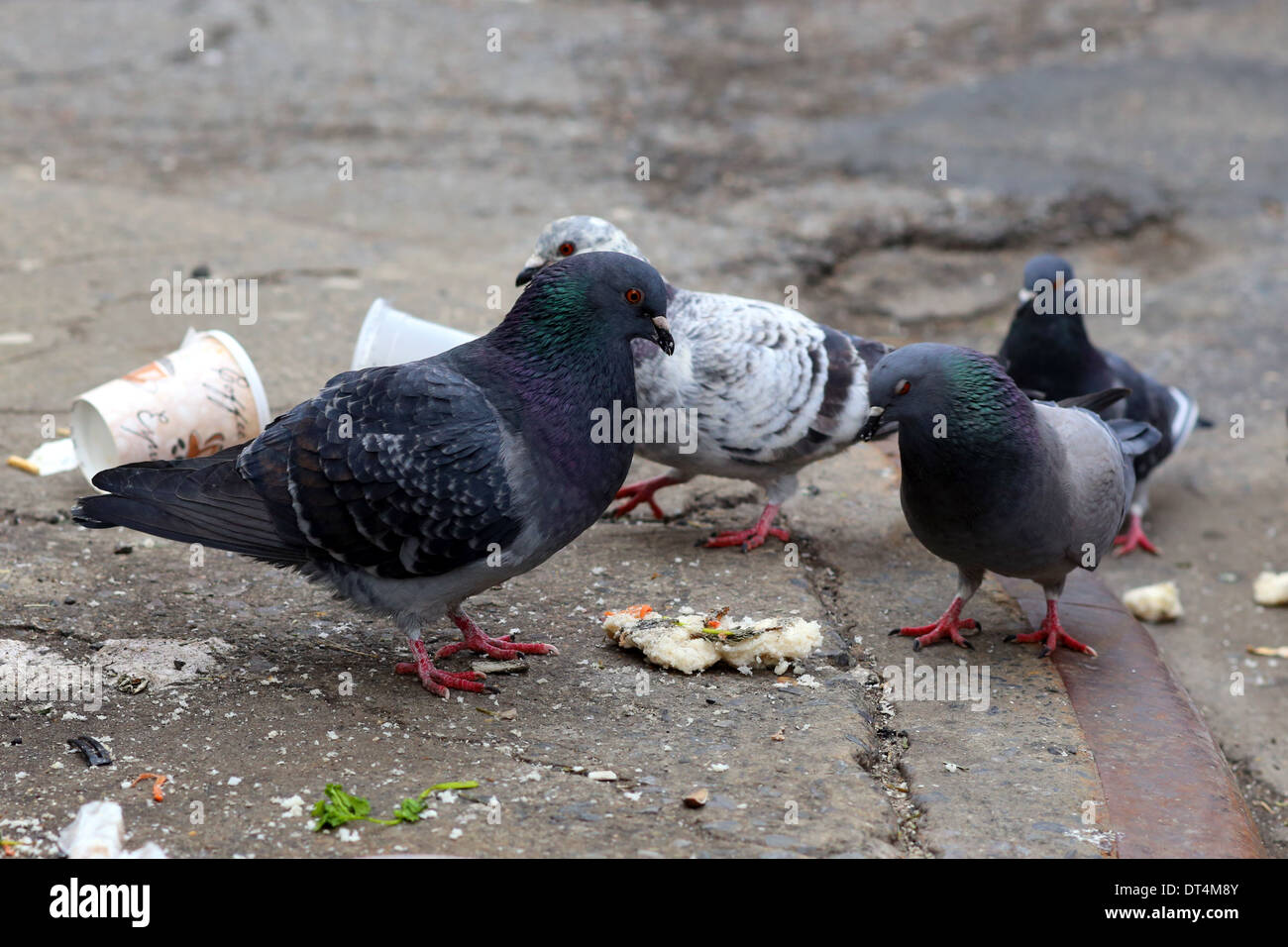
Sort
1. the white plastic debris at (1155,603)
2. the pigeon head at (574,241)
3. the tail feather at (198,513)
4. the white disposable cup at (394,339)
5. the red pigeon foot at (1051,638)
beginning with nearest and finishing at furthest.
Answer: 1. the tail feather at (198,513)
2. the red pigeon foot at (1051,638)
3. the white disposable cup at (394,339)
4. the pigeon head at (574,241)
5. the white plastic debris at (1155,603)

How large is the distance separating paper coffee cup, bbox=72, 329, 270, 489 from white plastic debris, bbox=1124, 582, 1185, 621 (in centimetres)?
330

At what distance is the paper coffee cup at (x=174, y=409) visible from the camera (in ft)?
13.3

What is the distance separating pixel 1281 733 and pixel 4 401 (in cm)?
478

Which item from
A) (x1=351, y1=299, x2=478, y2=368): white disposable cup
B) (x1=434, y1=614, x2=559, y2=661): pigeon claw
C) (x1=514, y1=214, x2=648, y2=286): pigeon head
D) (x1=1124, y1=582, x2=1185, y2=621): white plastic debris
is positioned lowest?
(x1=1124, y1=582, x2=1185, y2=621): white plastic debris

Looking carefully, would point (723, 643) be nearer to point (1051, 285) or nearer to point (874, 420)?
point (874, 420)

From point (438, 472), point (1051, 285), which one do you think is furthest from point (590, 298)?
point (1051, 285)

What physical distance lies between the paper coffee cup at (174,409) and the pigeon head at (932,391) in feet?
6.78

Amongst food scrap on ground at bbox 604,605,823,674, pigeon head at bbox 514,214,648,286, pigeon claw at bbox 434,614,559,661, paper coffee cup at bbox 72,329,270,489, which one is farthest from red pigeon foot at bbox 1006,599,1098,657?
paper coffee cup at bbox 72,329,270,489

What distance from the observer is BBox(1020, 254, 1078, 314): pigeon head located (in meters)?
5.11

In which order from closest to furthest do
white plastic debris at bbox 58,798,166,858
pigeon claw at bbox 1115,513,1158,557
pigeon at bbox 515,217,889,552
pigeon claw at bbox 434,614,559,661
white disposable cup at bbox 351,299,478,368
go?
white plastic debris at bbox 58,798,166,858
pigeon claw at bbox 434,614,559,661
pigeon at bbox 515,217,889,552
white disposable cup at bbox 351,299,478,368
pigeon claw at bbox 1115,513,1158,557

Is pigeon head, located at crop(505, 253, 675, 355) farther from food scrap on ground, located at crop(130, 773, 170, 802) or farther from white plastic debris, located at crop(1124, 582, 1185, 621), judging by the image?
white plastic debris, located at crop(1124, 582, 1185, 621)

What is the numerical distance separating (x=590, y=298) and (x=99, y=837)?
5.53ft

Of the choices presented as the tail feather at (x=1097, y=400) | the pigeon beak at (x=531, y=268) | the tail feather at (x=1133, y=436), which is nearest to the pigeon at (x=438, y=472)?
the pigeon beak at (x=531, y=268)

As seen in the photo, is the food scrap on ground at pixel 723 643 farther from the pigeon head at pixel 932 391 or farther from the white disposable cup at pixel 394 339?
the white disposable cup at pixel 394 339
